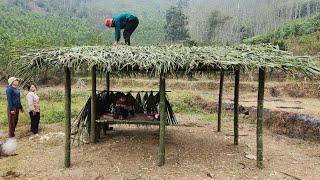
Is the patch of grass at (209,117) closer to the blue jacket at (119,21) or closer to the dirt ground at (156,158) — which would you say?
the dirt ground at (156,158)

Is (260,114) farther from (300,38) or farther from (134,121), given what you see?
(300,38)

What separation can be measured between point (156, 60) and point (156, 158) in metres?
2.28

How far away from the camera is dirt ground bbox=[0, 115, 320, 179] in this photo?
8164mm

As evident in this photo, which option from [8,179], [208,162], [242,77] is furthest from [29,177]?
[242,77]

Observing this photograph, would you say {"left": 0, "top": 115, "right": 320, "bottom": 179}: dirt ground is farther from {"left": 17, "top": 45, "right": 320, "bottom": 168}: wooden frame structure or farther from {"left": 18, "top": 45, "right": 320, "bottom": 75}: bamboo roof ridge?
{"left": 18, "top": 45, "right": 320, "bottom": 75}: bamboo roof ridge

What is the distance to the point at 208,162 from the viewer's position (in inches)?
349

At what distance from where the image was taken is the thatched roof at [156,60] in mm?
7824

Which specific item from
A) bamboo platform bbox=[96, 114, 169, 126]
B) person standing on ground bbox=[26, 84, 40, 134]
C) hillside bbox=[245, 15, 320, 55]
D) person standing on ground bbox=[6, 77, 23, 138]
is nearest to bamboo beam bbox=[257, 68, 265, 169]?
bamboo platform bbox=[96, 114, 169, 126]

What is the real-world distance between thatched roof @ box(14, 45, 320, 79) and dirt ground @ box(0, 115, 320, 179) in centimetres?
196

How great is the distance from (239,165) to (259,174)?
0.57m

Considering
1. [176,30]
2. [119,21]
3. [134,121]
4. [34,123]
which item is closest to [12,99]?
[34,123]

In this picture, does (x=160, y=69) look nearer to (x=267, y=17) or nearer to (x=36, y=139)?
(x=36, y=139)

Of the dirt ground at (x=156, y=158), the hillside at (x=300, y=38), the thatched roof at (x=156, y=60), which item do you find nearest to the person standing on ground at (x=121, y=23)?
the thatched roof at (x=156, y=60)

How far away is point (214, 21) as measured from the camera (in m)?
52.2
